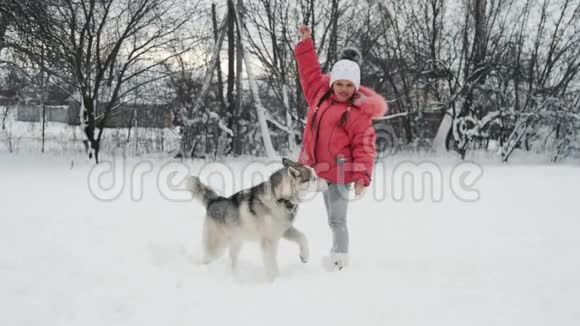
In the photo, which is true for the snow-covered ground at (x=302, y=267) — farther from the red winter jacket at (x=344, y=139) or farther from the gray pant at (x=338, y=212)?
the red winter jacket at (x=344, y=139)

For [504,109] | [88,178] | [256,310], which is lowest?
[256,310]

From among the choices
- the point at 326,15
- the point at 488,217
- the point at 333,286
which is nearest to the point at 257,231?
the point at 333,286

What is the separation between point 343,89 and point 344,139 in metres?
0.43

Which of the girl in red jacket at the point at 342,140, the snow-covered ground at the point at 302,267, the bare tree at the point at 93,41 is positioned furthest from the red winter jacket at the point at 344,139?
the bare tree at the point at 93,41

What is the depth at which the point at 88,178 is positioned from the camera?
27.7ft

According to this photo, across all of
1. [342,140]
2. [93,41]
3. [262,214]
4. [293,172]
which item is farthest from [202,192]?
[93,41]

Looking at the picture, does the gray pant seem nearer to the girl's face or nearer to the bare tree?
the girl's face

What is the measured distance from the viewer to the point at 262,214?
3.77 meters

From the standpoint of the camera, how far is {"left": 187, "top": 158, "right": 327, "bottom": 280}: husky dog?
3.62 meters

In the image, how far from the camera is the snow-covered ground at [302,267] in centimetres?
277

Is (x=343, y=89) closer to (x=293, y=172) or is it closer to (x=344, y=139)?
(x=344, y=139)

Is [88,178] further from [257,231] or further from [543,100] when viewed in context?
[543,100]

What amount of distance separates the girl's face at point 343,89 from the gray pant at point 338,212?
766 millimetres

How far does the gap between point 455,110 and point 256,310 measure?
43.4ft
